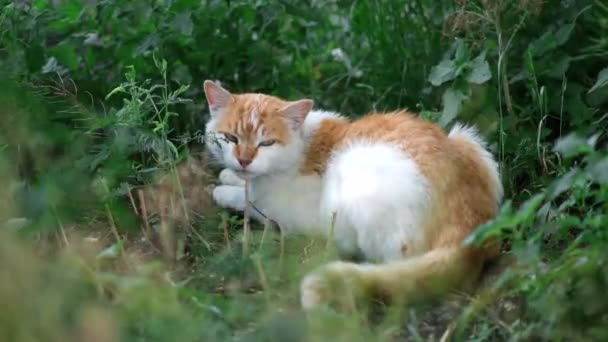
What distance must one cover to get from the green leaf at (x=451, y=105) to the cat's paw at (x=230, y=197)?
2.91ft

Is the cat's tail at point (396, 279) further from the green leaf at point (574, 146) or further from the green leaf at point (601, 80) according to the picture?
the green leaf at point (601, 80)

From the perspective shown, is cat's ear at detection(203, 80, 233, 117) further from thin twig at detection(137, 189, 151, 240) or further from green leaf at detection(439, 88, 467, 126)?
green leaf at detection(439, 88, 467, 126)

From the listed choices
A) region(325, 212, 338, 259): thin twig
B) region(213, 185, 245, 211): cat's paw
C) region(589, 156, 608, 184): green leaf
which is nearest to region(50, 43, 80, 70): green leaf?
region(213, 185, 245, 211): cat's paw

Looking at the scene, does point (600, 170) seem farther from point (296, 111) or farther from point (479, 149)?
point (296, 111)

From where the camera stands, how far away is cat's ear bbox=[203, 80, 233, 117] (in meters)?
4.26

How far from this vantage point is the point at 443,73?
14.5 ft

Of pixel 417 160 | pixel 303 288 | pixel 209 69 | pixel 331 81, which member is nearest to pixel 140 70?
pixel 209 69

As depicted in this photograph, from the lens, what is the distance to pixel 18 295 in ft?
8.48

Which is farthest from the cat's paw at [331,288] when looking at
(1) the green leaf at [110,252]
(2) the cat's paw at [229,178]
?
(2) the cat's paw at [229,178]

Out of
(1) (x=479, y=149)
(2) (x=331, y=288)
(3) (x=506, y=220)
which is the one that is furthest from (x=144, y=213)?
(3) (x=506, y=220)

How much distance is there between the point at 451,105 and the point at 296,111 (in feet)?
2.19

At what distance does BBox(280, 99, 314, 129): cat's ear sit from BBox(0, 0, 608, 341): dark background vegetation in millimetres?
439

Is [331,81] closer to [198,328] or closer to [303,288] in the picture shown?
[303,288]

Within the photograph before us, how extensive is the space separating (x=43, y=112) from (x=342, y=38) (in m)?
1.80
